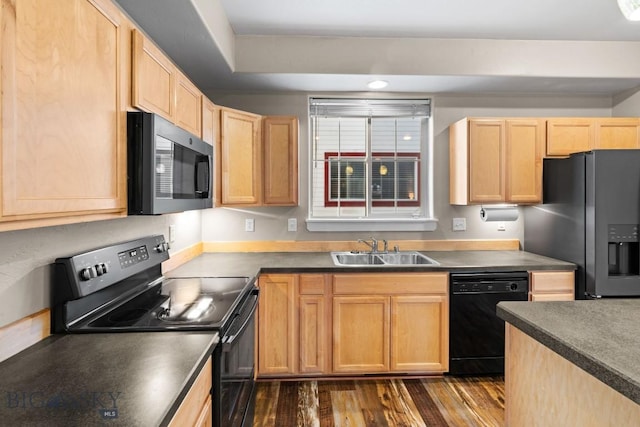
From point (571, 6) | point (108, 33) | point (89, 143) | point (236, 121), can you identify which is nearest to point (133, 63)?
point (108, 33)

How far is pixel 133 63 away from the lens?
139 cm

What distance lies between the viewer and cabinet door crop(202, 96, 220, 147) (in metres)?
2.38

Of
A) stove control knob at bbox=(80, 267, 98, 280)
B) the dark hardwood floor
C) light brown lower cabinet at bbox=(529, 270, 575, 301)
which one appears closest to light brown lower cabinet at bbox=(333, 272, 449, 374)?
the dark hardwood floor

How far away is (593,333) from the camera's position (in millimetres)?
1141

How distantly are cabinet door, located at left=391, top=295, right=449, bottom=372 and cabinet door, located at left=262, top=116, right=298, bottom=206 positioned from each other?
1.21m

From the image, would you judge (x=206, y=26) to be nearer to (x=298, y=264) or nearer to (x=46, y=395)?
(x=298, y=264)

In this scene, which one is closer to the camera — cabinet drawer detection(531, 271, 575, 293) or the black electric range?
the black electric range

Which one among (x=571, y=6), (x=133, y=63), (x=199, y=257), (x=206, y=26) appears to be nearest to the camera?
(x=133, y=63)

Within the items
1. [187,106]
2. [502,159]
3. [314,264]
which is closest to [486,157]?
[502,159]

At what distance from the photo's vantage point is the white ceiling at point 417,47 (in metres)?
2.42

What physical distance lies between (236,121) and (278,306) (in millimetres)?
Result: 1390

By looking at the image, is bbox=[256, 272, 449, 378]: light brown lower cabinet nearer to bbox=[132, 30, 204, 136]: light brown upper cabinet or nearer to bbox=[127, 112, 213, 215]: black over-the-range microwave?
bbox=[127, 112, 213, 215]: black over-the-range microwave

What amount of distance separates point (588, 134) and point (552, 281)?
126cm

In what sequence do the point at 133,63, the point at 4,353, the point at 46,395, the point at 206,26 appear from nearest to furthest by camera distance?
the point at 46,395 < the point at 4,353 < the point at 133,63 < the point at 206,26
